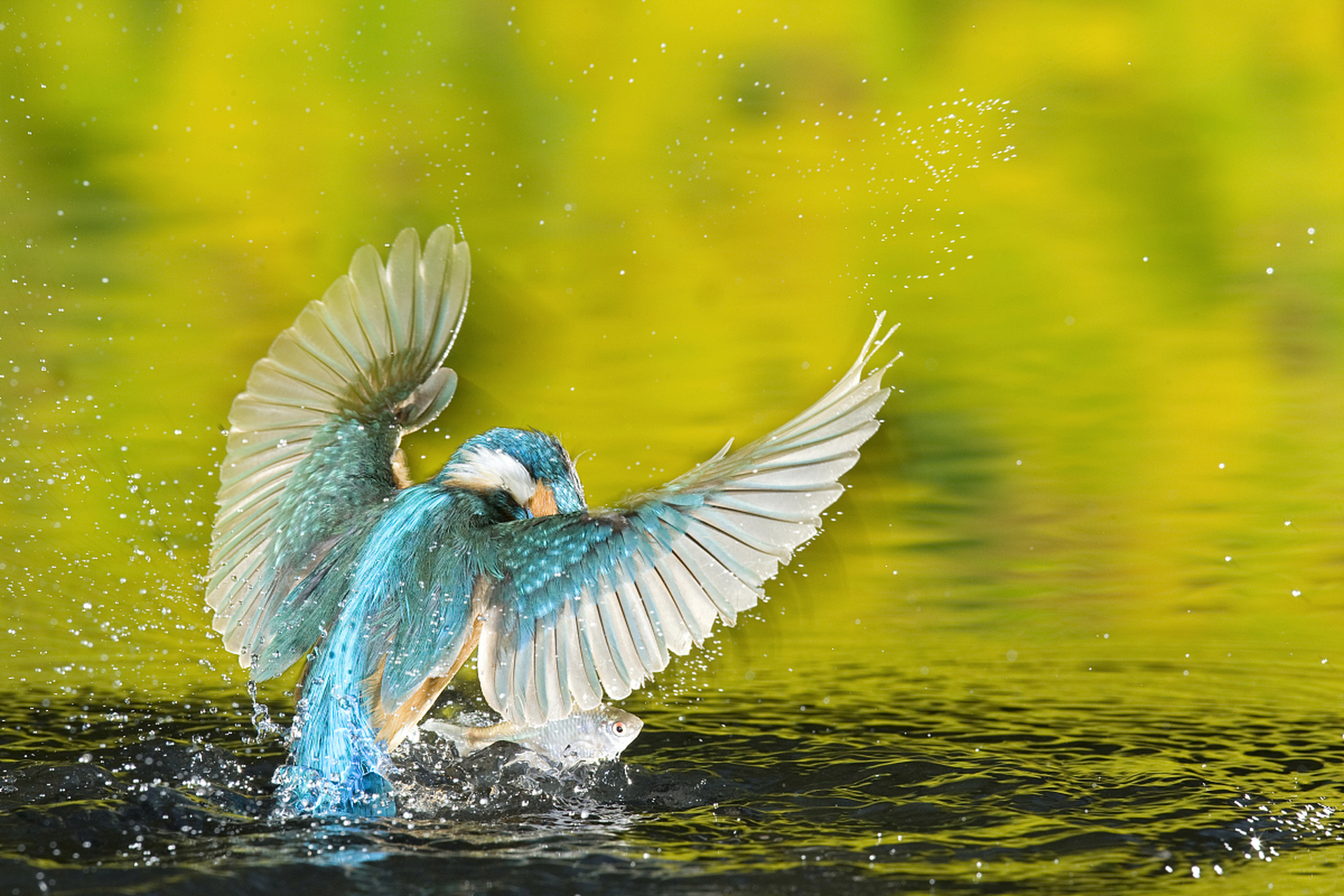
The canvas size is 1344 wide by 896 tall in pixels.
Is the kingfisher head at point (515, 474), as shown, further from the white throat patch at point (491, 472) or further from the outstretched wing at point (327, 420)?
the outstretched wing at point (327, 420)

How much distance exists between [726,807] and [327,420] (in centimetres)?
128

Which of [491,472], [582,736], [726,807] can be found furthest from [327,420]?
[726,807]

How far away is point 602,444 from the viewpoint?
4117mm

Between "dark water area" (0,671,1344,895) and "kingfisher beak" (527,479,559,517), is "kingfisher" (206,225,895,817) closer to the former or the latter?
"kingfisher beak" (527,479,559,517)

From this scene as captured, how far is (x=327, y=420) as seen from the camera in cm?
300

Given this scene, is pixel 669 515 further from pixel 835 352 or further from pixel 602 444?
pixel 835 352

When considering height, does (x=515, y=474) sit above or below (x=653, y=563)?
above

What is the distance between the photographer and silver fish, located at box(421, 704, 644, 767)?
2.55 meters

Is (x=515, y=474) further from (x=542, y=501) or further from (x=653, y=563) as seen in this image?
(x=653, y=563)

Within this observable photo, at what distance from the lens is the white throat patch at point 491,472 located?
269cm

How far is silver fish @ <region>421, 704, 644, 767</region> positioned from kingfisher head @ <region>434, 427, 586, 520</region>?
0.42 m

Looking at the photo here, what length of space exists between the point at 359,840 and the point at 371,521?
2.61 ft

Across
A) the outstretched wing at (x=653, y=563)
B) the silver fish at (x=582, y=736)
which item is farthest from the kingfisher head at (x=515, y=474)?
the silver fish at (x=582, y=736)

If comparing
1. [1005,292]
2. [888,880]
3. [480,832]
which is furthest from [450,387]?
[1005,292]
